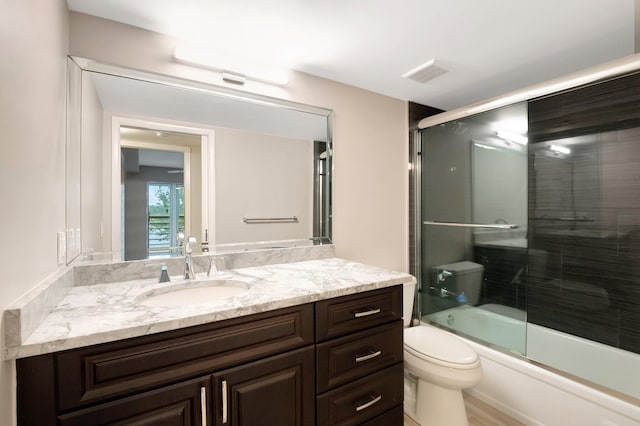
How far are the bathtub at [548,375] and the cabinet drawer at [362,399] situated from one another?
93cm

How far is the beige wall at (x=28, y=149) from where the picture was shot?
685 mm

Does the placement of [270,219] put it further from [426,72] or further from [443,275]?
[443,275]

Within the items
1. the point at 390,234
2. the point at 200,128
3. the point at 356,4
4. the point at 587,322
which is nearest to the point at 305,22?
the point at 356,4

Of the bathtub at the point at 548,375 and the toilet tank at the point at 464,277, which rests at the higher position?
the toilet tank at the point at 464,277

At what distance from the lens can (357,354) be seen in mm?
1259

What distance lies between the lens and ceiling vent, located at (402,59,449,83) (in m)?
1.74

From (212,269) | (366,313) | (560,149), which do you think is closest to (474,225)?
(560,149)

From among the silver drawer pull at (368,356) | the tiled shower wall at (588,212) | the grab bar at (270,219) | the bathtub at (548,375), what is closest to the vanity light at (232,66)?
the grab bar at (270,219)

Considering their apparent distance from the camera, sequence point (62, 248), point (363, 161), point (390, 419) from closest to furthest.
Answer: point (62, 248), point (390, 419), point (363, 161)

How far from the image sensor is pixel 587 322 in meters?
2.08

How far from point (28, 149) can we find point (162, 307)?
60 centimetres

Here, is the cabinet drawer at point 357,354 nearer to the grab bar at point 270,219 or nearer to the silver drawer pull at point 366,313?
the silver drawer pull at point 366,313

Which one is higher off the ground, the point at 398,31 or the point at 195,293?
the point at 398,31

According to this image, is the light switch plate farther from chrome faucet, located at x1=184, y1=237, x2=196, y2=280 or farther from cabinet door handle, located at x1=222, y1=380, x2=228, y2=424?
cabinet door handle, located at x1=222, y1=380, x2=228, y2=424
